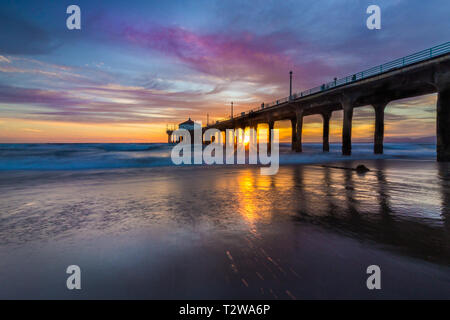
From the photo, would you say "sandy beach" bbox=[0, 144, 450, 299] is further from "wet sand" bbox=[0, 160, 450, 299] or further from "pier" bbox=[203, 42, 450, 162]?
"pier" bbox=[203, 42, 450, 162]

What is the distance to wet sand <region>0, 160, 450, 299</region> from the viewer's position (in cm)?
255

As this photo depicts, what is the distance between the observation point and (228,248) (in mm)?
3572

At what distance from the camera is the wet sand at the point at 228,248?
255 cm

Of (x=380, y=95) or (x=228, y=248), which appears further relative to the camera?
(x=380, y=95)

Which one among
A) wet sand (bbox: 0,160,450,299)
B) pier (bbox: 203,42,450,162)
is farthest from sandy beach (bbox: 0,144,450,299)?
pier (bbox: 203,42,450,162)

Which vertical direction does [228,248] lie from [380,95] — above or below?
below

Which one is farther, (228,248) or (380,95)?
(380,95)

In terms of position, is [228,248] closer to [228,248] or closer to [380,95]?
[228,248]

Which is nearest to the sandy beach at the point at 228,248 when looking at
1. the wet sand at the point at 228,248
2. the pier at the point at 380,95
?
the wet sand at the point at 228,248

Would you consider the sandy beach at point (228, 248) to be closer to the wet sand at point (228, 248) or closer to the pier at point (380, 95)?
the wet sand at point (228, 248)

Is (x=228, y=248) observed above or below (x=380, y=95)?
below

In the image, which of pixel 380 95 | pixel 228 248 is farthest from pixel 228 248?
pixel 380 95

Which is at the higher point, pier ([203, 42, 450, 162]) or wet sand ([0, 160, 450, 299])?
pier ([203, 42, 450, 162])
